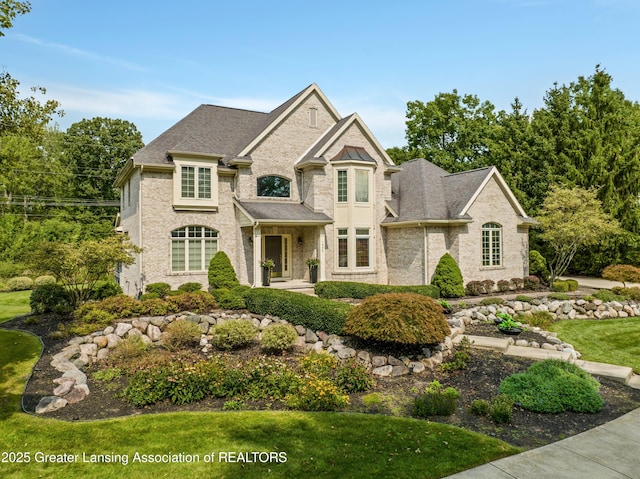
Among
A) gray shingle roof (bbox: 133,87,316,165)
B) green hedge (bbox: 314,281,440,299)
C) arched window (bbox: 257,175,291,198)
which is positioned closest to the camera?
green hedge (bbox: 314,281,440,299)

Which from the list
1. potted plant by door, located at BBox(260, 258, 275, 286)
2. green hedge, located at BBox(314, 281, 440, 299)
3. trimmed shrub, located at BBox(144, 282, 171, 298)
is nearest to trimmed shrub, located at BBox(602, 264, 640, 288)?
green hedge, located at BBox(314, 281, 440, 299)

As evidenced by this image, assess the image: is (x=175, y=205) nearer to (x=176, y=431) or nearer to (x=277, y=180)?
(x=277, y=180)

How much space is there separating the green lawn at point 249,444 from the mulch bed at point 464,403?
1.56 feet

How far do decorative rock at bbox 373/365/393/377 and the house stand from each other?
921 centimetres

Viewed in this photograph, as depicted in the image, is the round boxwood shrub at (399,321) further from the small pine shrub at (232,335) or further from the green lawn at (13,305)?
the green lawn at (13,305)

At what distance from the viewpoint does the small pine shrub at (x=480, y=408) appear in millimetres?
7672

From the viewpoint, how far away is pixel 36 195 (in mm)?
45250

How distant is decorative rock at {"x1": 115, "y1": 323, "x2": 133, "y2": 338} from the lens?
1319 cm

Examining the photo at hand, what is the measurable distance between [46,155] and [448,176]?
47.8 meters

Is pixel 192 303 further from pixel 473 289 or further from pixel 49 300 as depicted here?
A: pixel 473 289

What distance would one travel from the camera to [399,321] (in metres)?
10.5

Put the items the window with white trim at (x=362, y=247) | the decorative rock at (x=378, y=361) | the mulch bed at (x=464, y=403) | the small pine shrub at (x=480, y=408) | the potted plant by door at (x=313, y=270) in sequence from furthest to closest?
1. the window with white trim at (x=362, y=247)
2. the potted plant by door at (x=313, y=270)
3. the decorative rock at (x=378, y=361)
4. the small pine shrub at (x=480, y=408)
5. the mulch bed at (x=464, y=403)

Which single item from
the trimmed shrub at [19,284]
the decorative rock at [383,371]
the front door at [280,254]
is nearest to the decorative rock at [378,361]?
the decorative rock at [383,371]

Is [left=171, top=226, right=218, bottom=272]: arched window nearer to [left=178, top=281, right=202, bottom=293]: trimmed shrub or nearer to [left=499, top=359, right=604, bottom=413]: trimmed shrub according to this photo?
[left=178, top=281, right=202, bottom=293]: trimmed shrub
